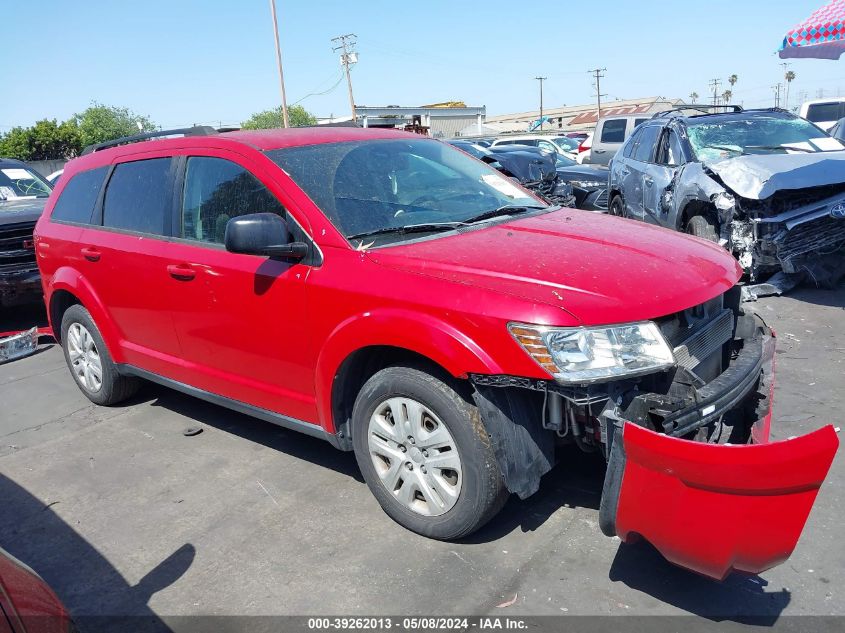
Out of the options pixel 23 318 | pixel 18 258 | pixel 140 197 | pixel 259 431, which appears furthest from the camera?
pixel 23 318

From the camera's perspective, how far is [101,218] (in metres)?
4.82

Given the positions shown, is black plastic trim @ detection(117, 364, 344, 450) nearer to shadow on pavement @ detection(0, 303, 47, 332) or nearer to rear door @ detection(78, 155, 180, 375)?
rear door @ detection(78, 155, 180, 375)

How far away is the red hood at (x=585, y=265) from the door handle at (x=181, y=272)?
4.19 feet

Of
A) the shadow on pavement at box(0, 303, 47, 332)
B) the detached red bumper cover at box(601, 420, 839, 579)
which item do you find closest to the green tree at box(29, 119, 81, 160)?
the shadow on pavement at box(0, 303, 47, 332)

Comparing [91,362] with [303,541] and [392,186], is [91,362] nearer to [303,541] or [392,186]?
[303,541]

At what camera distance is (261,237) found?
3295 millimetres

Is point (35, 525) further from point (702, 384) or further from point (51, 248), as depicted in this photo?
point (702, 384)

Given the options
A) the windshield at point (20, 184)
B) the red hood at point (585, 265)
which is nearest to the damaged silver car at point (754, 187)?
the red hood at point (585, 265)

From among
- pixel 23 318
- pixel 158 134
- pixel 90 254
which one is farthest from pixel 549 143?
pixel 90 254

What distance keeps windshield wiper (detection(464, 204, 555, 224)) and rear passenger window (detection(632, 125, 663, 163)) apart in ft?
16.3

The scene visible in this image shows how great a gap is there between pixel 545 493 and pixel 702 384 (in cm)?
112

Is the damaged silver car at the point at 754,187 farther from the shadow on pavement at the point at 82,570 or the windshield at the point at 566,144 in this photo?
the windshield at the point at 566,144

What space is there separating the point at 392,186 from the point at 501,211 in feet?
2.02

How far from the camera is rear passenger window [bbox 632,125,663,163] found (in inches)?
335
